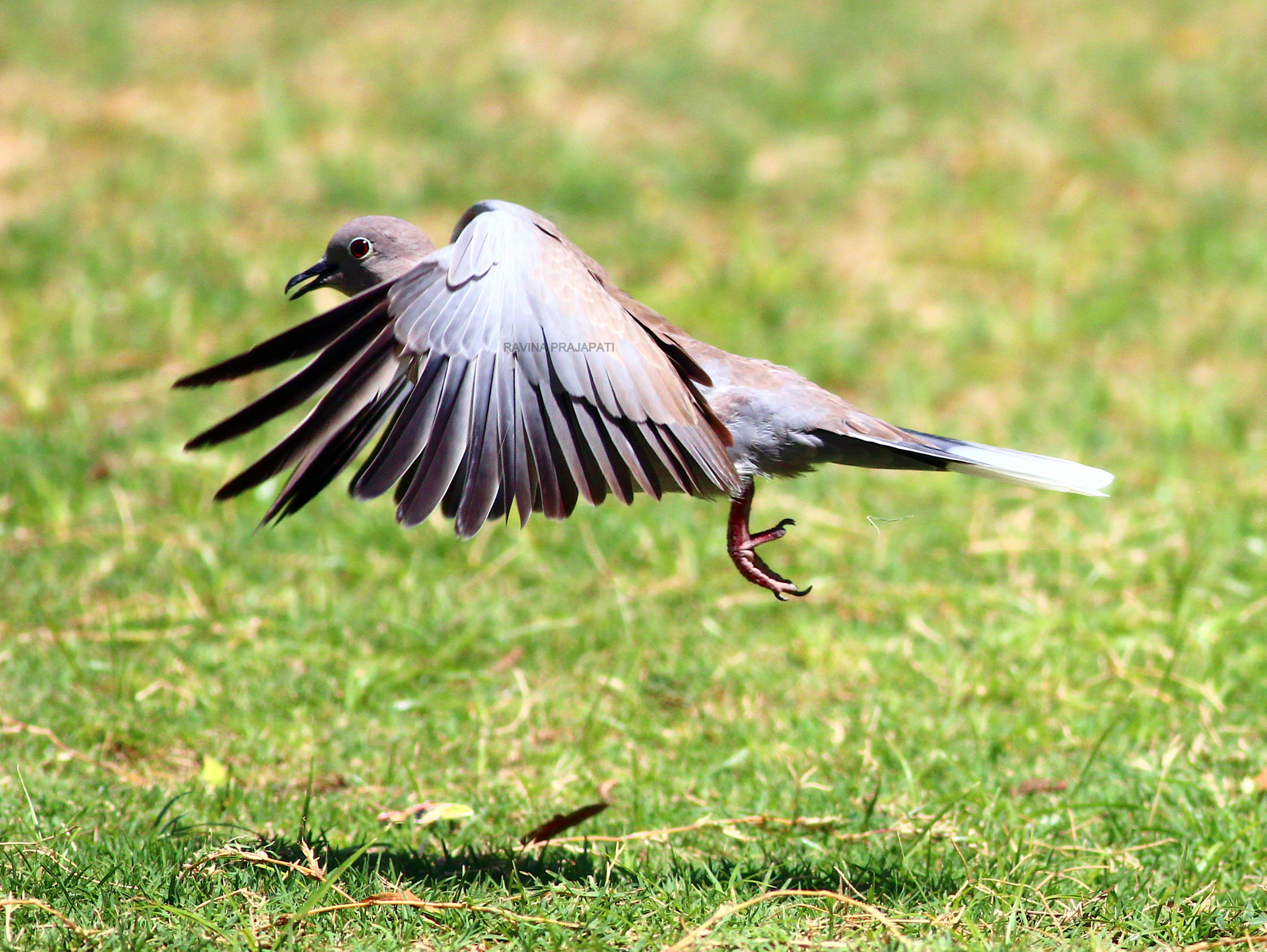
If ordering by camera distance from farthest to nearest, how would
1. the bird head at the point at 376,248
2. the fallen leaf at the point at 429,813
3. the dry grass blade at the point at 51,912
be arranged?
the bird head at the point at 376,248 → the fallen leaf at the point at 429,813 → the dry grass blade at the point at 51,912

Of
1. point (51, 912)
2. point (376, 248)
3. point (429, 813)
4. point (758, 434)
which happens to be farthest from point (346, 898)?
point (376, 248)

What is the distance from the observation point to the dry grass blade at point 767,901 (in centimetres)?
278

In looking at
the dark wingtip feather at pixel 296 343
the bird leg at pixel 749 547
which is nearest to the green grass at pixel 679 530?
the bird leg at pixel 749 547

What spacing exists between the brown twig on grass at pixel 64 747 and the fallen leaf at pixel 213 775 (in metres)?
0.14

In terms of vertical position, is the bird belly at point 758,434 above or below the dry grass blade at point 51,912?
above

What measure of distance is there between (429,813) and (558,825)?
12.6 inches

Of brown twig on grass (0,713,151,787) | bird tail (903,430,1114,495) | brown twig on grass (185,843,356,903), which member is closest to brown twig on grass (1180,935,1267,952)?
bird tail (903,430,1114,495)

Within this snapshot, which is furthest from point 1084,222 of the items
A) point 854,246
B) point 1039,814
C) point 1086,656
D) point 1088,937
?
point 1088,937

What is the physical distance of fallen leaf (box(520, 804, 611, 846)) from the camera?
3377 millimetres

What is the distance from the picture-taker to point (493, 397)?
3.04m

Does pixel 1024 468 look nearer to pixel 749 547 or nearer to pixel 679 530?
pixel 749 547

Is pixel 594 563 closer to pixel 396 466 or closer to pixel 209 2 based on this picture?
pixel 396 466

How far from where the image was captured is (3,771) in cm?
362

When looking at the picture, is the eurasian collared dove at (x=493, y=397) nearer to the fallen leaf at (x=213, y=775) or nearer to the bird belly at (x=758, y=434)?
the bird belly at (x=758, y=434)
